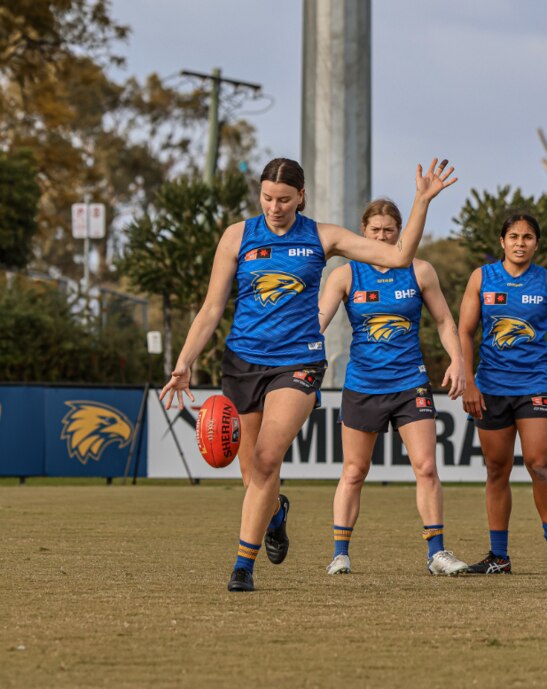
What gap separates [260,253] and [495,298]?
203cm

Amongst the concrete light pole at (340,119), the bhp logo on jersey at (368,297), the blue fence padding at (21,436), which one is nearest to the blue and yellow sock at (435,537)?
the bhp logo on jersey at (368,297)

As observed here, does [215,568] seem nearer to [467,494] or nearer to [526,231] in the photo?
[526,231]

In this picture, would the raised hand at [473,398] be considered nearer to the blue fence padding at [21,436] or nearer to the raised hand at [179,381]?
the raised hand at [179,381]

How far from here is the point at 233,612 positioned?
20.7 ft

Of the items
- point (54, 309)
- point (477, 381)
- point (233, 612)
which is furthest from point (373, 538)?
point (54, 309)

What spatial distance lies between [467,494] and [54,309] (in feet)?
62.0

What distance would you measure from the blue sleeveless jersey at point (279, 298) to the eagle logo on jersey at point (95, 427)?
46.3 feet

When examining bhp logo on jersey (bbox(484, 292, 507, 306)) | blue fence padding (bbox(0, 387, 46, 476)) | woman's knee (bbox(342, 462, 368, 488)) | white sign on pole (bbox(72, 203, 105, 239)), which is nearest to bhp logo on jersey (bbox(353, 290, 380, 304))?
bhp logo on jersey (bbox(484, 292, 507, 306))

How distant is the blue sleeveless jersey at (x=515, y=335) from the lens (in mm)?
8602

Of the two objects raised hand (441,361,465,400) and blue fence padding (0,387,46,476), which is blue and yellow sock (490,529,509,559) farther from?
blue fence padding (0,387,46,476)

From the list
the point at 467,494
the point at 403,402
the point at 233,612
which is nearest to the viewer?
the point at 233,612

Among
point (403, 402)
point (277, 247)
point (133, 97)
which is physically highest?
point (133, 97)

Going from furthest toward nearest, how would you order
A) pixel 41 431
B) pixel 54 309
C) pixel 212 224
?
1. pixel 54 309
2. pixel 212 224
3. pixel 41 431

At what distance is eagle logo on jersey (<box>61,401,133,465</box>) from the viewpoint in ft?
69.4
